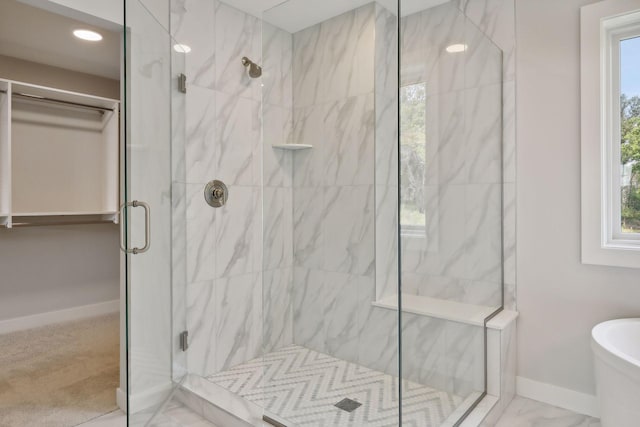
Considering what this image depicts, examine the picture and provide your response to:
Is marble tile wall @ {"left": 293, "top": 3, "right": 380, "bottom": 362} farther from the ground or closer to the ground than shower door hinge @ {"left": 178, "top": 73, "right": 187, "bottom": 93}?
closer to the ground

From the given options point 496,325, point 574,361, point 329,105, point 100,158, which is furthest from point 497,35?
point 100,158

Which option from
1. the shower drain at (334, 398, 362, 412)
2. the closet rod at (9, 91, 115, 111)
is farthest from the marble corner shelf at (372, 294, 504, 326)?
the closet rod at (9, 91, 115, 111)

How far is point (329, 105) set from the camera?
153 centimetres

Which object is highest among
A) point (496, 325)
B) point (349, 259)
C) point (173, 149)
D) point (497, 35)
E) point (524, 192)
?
point (497, 35)

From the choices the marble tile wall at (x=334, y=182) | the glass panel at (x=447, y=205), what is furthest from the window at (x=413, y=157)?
the marble tile wall at (x=334, y=182)

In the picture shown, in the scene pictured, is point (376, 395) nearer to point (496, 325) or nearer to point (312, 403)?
point (312, 403)

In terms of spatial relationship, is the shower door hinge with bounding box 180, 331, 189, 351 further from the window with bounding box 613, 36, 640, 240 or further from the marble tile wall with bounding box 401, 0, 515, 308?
the window with bounding box 613, 36, 640, 240

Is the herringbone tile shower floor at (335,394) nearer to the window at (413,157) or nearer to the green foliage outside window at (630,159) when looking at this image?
the window at (413,157)

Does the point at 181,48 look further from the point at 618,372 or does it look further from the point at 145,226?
the point at 618,372

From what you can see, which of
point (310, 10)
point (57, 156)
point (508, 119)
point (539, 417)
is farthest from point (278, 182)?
point (57, 156)

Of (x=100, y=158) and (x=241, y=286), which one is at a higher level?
(x=100, y=158)

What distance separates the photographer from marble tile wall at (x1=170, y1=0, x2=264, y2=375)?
229 cm

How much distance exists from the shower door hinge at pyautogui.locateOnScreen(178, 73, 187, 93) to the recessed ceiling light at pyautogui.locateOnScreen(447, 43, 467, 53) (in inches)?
56.4

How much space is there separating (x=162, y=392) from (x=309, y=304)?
101 cm
